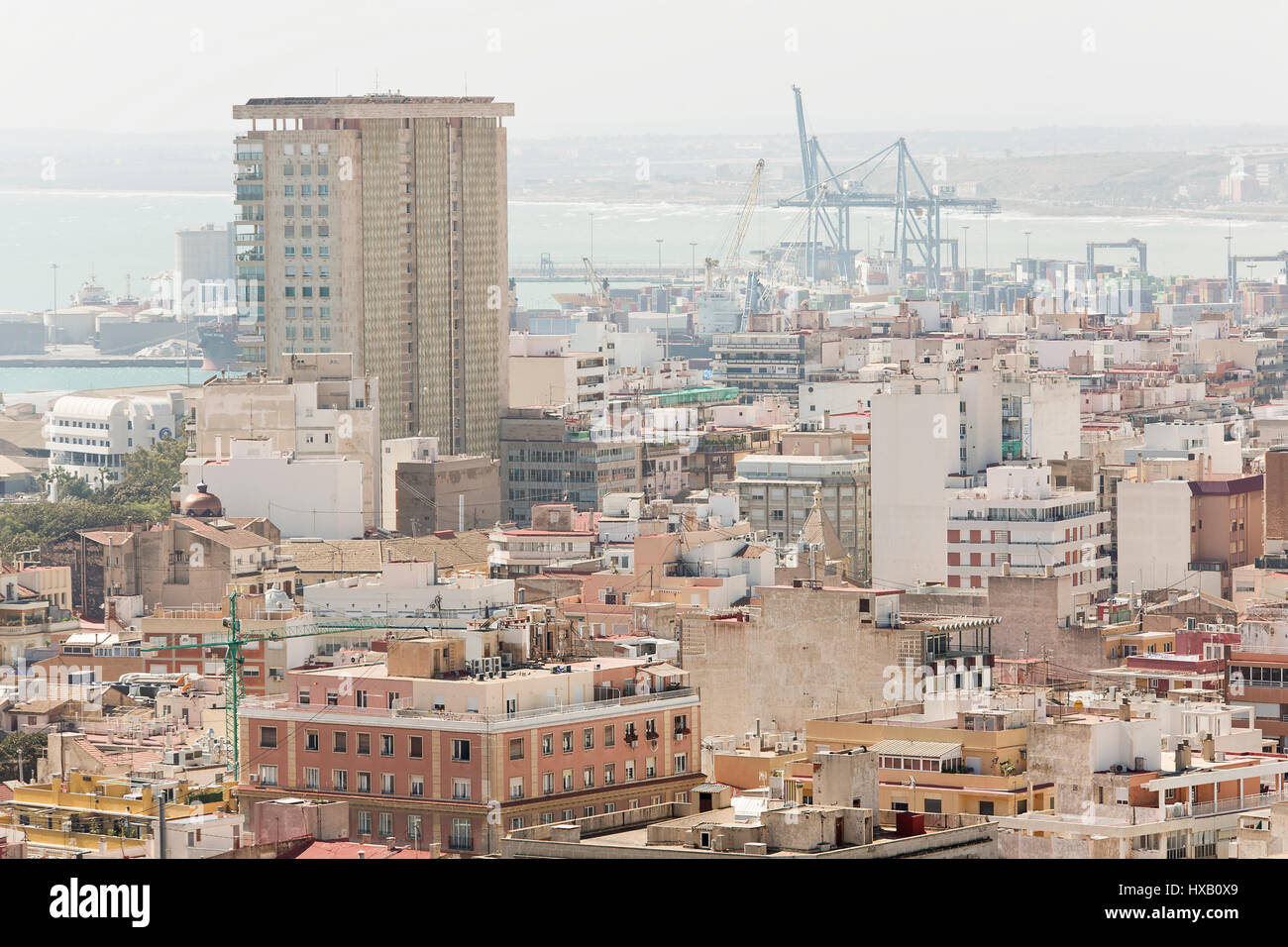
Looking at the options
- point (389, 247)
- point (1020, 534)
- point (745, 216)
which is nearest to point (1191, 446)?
point (1020, 534)

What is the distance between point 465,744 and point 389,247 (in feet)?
101

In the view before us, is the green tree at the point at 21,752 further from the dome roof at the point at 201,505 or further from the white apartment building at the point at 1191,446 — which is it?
the white apartment building at the point at 1191,446

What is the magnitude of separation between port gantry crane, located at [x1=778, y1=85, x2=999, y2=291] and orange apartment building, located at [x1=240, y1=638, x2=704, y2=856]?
91.5 m

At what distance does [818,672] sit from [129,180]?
259 ft

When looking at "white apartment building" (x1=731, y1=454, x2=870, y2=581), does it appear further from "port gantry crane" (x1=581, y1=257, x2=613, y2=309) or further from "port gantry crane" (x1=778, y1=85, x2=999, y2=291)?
"port gantry crane" (x1=778, y1=85, x2=999, y2=291)

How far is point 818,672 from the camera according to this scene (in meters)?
19.8

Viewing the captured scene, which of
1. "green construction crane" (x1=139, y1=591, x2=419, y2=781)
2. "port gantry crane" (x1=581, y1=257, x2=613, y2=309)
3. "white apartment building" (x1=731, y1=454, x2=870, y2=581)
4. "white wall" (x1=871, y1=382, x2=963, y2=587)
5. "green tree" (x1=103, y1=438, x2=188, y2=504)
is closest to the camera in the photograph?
"green construction crane" (x1=139, y1=591, x2=419, y2=781)

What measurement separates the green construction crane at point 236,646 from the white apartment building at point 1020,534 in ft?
22.6

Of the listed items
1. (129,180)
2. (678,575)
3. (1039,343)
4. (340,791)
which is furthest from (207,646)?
(129,180)

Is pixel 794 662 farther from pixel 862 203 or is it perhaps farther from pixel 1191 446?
pixel 862 203

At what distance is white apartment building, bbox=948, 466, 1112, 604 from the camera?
28828 mm

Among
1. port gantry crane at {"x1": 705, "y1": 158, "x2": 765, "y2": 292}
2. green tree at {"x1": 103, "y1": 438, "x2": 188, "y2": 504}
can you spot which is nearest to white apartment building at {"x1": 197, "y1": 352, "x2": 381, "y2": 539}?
green tree at {"x1": 103, "y1": 438, "x2": 188, "y2": 504}

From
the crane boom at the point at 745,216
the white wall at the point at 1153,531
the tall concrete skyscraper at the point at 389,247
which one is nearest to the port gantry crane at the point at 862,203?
the crane boom at the point at 745,216
